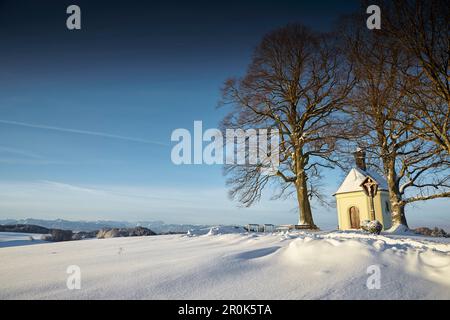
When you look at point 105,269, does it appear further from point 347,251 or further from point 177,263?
point 347,251

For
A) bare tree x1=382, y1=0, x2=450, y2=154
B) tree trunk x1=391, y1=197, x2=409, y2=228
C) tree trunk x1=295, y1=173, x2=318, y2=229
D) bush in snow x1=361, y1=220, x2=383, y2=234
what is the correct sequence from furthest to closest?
1. tree trunk x1=391, y1=197, x2=409, y2=228
2. tree trunk x1=295, y1=173, x2=318, y2=229
3. bush in snow x1=361, y1=220, x2=383, y2=234
4. bare tree x1=382, y1=0, x2=450, y2=154

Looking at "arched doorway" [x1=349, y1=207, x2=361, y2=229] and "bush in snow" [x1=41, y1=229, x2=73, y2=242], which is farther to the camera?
"arched doorway" [x1=349, y1=207, x2=361, y2=229]

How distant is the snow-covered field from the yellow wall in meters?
20.7

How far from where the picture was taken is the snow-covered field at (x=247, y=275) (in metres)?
3.36

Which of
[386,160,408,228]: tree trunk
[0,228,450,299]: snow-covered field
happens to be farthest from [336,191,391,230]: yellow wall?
[0,228,450,299]: snow-covered field

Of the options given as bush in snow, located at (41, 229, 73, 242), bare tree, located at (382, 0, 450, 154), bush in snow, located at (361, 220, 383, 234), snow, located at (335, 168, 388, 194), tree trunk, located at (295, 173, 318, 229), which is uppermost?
A: bare tree, located at (382, 0, 450, 154)

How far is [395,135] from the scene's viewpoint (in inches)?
651

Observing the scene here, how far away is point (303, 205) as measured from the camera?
1605cm

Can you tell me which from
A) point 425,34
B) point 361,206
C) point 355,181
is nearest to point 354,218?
point 361,206

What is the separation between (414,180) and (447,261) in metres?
15.7

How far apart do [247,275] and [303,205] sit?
12.8 meters

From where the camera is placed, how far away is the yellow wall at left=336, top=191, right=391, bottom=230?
23.6m

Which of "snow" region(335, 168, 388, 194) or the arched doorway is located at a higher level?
"snow" region(335, 168, 388, 194)

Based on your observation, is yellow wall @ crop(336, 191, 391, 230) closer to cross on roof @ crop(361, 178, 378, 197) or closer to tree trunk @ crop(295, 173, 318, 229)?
cross on roof @ crop(361, 178, 378, 197)
